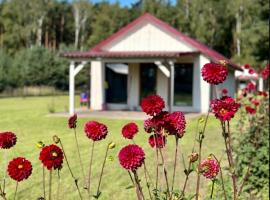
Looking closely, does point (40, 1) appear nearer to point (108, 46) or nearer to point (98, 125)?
point (108, 46)

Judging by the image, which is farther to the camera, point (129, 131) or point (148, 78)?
point (148, 78)

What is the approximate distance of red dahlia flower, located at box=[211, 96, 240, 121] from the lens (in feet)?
7.56

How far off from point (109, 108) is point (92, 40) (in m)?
36.2

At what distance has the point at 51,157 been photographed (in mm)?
2154

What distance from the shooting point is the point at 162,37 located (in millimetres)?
21719

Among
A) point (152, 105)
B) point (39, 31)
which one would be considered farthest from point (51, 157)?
point (39, 31)

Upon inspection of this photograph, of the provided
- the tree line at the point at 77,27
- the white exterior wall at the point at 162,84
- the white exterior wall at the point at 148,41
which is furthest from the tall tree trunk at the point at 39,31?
the white exterior wall at the point at 162,84

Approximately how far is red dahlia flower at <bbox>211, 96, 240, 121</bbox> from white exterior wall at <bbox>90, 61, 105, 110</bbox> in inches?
788

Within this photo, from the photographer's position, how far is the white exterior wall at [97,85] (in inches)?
882

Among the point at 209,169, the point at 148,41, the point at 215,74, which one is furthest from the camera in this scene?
the point at 148,41

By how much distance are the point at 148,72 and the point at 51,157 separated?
2017 cm

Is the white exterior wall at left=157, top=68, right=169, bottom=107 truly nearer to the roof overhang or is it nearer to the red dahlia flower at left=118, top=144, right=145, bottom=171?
the roof overhang

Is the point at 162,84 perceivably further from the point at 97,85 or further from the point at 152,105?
the point at 152,105

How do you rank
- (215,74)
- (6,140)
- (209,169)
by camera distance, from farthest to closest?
(209,169) → (6,140) → (215,74)
